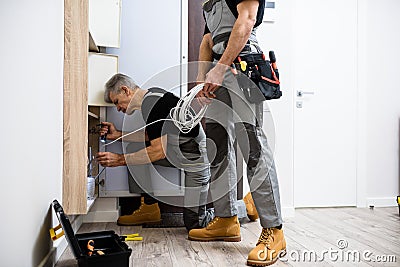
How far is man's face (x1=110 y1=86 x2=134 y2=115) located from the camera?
256 cm

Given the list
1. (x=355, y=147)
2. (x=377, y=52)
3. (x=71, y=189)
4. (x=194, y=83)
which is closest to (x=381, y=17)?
(x=377, y=52)

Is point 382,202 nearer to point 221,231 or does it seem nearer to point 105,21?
point 221,231

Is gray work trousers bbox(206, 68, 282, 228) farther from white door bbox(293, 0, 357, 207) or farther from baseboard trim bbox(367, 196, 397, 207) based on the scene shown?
baseboard trim bbox(367, 196, 397, 207)

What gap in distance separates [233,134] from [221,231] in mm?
449

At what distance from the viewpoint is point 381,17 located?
12.0ft

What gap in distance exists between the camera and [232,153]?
222cm

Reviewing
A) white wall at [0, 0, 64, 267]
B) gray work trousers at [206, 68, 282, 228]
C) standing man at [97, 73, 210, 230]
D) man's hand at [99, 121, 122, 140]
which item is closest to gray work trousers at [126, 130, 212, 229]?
standing man at [97, 73, 210, 230]

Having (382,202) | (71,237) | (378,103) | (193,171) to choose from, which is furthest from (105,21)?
(382,202)

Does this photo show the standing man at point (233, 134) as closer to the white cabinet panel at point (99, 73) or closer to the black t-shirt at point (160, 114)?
the black t-shirt at point (160, 114)

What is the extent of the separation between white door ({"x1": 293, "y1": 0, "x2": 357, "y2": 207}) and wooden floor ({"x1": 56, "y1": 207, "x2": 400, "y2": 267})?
53 centimetres

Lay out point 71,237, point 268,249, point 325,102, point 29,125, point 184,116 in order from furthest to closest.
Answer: point 325,102
point 184,116
point 268,249
point 71,237
point 29,125

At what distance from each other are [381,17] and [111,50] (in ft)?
6.94

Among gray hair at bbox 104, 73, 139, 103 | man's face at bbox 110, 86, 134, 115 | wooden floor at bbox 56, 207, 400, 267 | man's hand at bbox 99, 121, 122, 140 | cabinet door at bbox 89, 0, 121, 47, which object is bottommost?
wooden floor at bbox 56, 207, 400, 267

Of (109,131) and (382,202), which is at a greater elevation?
(109,131)
